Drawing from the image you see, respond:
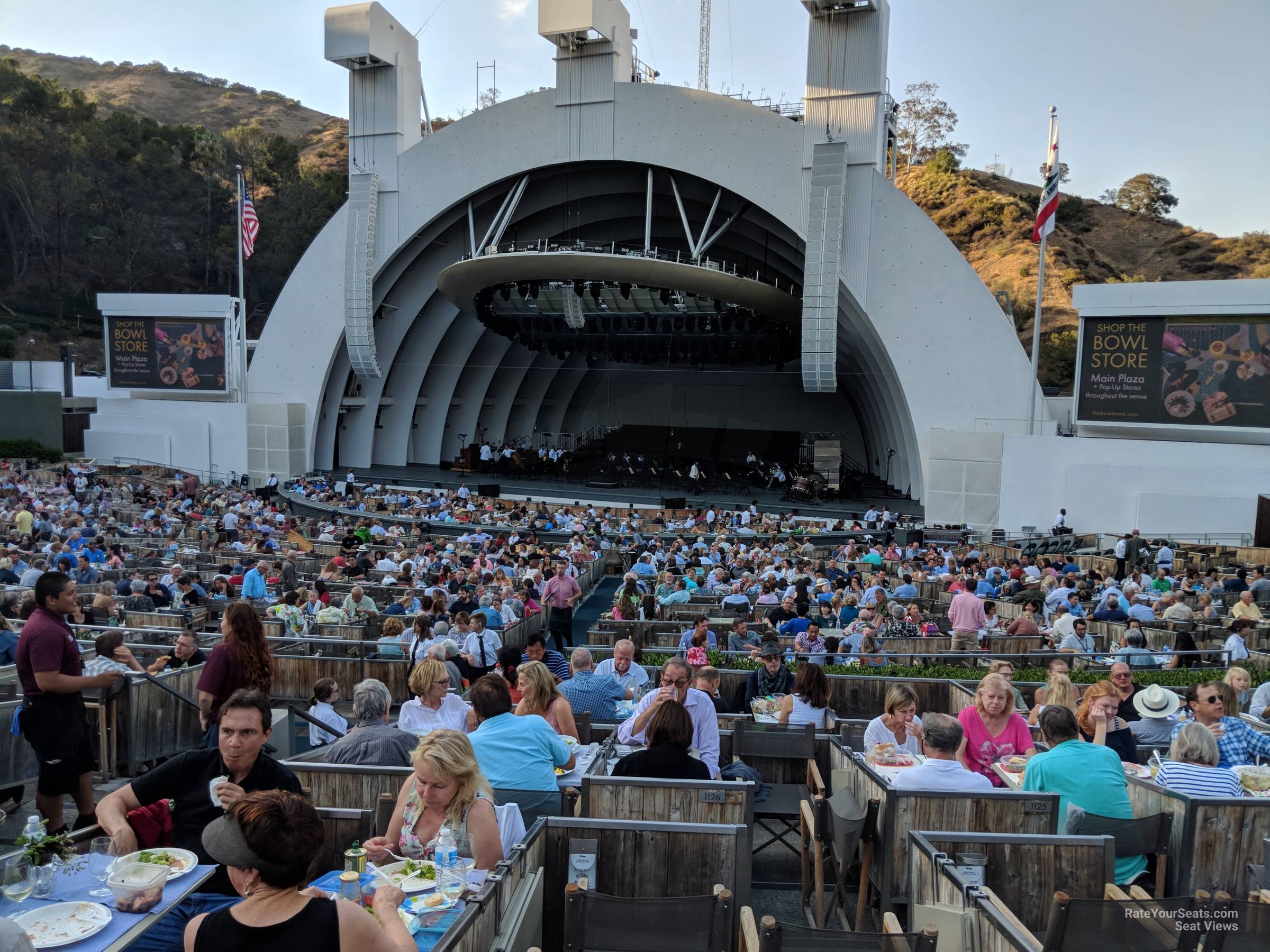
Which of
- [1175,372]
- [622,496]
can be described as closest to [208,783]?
[1175,372]

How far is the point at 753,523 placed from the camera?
932 inches

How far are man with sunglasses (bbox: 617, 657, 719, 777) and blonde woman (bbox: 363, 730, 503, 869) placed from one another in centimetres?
154

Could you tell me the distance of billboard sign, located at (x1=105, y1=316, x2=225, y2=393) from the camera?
32.4 meters

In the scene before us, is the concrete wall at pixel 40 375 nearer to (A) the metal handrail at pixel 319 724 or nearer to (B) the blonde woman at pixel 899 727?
(A) the metal handrail at pixel 319 724

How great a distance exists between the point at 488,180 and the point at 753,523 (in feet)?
45.9

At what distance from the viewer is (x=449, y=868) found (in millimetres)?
3561

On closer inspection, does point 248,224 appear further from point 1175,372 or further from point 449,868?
point 449,868

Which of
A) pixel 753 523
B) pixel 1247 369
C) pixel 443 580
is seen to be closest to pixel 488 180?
pixel 753 523

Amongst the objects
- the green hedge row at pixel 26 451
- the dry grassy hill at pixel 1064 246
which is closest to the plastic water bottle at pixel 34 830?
the green hedge row at pixel 26 451

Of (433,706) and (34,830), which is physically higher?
(34,830)

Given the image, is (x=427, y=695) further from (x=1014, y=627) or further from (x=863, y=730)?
(x=1014, y=627)

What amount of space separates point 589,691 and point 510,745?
6.93ft

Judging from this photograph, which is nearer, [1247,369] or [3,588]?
[3,588]

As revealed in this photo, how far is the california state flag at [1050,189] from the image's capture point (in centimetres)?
2070
